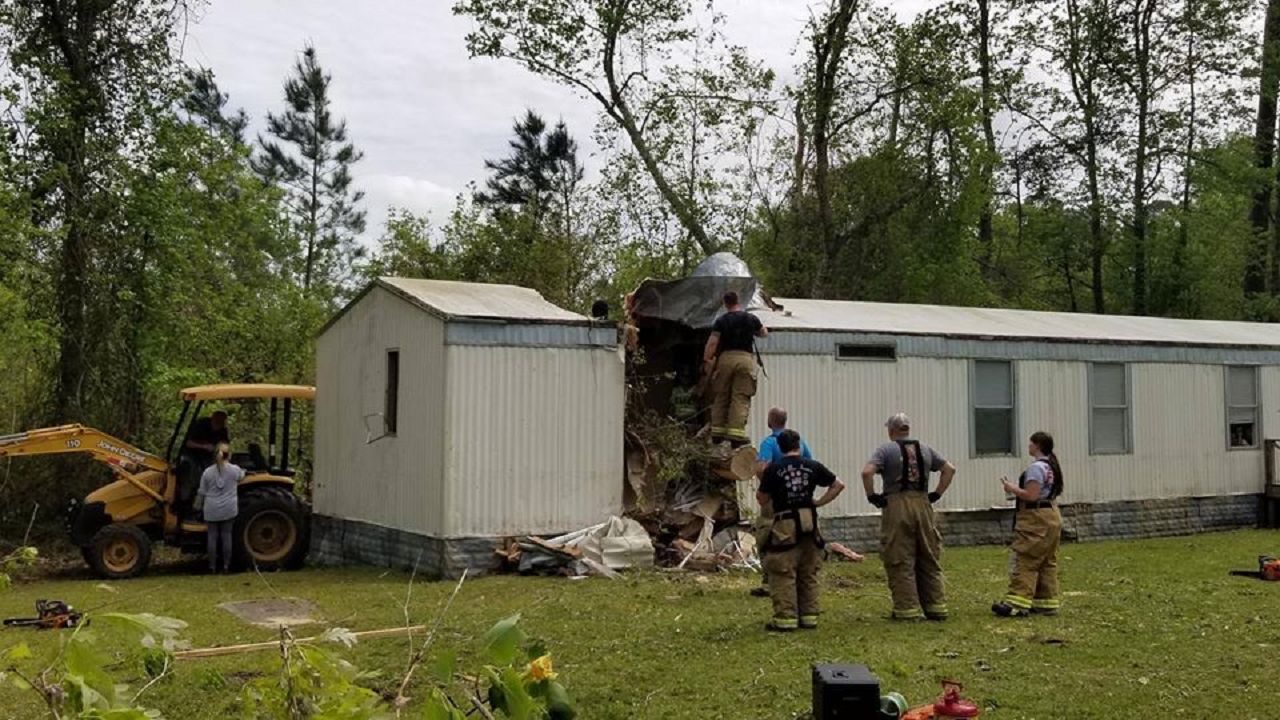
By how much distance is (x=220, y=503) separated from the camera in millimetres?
12531

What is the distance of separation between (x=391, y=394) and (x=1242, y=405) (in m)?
13.1

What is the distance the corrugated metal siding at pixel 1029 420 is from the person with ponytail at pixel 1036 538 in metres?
4.43

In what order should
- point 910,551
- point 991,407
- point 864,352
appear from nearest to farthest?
point 910,551
point 864,352
point 991,407

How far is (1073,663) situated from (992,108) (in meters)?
23.7

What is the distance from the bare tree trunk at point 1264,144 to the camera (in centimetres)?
2750

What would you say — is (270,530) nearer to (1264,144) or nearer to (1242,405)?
(1242,405)

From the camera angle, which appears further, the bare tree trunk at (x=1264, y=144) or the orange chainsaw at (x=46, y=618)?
the bare tree trunk at (x=1264, y=144)

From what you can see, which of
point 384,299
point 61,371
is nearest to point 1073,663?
point 384,299

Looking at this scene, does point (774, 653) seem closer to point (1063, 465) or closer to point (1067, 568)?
point (1067, 568)

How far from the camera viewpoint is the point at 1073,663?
743 centimetres

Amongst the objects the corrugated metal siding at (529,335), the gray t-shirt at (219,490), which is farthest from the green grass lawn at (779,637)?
the corrugated metal siding at (529,335)

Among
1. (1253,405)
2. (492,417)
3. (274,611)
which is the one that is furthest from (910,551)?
(1253,405)

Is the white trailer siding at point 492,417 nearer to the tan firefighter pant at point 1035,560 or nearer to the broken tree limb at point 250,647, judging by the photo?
the broken tree limb at point 250,647

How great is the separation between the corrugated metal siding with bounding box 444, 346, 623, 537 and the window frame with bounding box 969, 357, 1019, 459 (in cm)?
532
